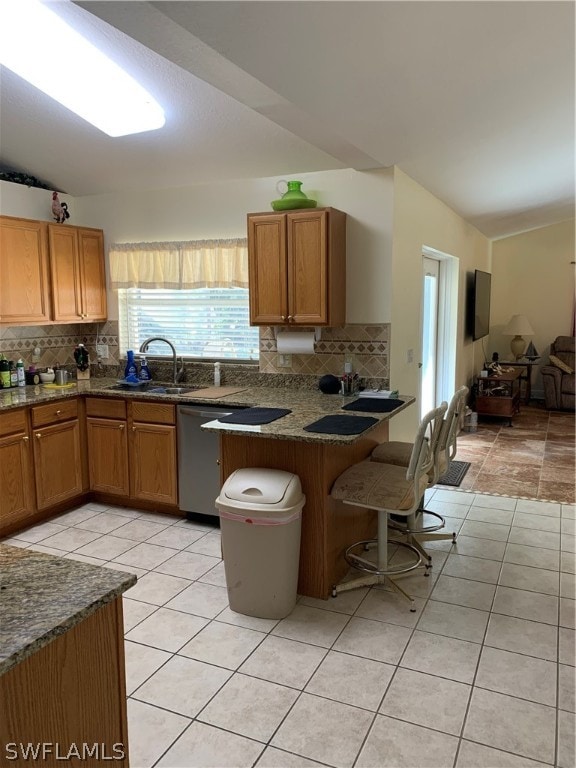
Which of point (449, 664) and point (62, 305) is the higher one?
point (62, 305)

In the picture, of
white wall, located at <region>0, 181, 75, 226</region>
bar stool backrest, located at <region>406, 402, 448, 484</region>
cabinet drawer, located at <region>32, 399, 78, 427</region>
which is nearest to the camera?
bar stool backrest, located at <region>406, 402, 448, 484</region>

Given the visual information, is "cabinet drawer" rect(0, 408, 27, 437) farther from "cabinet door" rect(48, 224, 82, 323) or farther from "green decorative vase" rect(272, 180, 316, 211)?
"green decorative vase" rect(272, 180, 316, 211)

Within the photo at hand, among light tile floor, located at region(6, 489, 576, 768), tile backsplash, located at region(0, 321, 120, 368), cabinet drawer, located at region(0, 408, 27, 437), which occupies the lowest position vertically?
light tile floor, located at region(6, 489, 576, 768)

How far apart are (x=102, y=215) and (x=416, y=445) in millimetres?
3422

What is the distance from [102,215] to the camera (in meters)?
4.73

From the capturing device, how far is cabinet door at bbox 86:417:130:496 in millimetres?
4113

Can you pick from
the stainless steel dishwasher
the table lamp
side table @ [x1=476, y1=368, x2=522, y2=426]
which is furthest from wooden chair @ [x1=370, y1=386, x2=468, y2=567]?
the table lamp

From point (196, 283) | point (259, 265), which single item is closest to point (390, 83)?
point (259, 265)

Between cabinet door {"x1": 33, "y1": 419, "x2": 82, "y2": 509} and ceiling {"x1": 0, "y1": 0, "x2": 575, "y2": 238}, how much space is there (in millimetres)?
1964

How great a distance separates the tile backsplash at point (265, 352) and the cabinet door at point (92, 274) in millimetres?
202

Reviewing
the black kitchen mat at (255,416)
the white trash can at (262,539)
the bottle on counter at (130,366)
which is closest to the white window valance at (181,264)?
the bottle on counter at (130,366)

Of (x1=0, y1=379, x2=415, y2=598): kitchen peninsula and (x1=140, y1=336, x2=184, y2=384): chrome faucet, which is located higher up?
(x1=140, y1=336, x2=184, y2=384): chrome faucet

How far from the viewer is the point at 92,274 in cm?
464

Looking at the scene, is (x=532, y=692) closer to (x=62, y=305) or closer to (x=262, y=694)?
(x=262, y=694)
